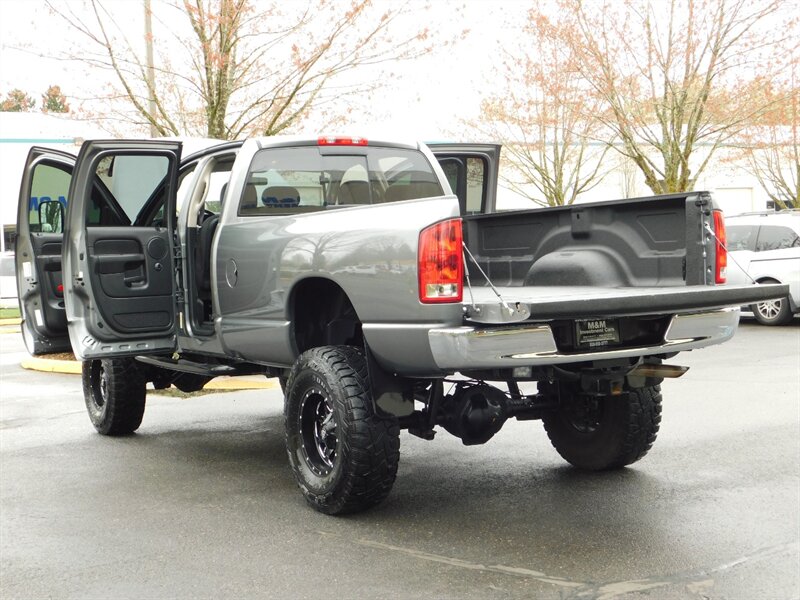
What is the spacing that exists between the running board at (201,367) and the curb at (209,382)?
9.89 ft

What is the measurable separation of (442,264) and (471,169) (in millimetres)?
3511

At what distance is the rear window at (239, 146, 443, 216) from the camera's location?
6676 millimetres

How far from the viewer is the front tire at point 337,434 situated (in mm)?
5379

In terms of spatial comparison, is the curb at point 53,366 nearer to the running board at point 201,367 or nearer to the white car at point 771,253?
the running board at point 201,367

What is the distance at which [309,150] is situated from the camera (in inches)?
271

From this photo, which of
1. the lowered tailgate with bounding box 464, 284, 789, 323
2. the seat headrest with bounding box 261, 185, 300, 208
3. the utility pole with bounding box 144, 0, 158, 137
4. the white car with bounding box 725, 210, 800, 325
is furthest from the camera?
the white car with bounding box 725, 210, 800, 325

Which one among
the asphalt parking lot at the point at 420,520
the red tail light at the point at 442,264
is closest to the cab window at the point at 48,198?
the asphalt parking lot at the point at 420,520

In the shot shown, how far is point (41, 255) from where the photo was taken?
804 centimetres

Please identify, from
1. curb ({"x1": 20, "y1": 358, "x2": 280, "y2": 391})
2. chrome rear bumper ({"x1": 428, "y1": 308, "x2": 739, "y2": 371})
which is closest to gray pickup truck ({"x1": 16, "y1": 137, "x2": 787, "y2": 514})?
chrome rear bumper ({"x1": 428, "y1": 308, "x2": 739, "y2": 371})

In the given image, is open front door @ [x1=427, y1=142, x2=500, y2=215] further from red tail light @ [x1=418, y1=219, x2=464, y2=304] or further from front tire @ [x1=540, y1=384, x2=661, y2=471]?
red tail light @ [x1=418, y1=219, x2=464, y2=304]

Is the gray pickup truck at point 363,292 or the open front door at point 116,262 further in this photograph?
the open front door at point 116,262

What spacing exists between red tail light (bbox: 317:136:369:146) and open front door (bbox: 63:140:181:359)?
3.70 ft

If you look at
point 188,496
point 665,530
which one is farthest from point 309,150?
point 665,530

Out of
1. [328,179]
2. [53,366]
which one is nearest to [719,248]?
[328,179]
